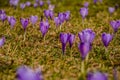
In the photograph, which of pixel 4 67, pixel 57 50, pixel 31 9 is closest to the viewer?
pixel 4 67

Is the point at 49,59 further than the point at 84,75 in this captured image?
Yes

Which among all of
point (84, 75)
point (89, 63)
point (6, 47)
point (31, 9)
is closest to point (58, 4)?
point (31, 9)

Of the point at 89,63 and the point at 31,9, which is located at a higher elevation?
the point at 31,9

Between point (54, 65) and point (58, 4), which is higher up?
point (58, 4)

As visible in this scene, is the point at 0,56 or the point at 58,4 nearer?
the point at 0,56

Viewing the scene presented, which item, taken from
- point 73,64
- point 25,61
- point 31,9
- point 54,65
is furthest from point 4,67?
point 31,9

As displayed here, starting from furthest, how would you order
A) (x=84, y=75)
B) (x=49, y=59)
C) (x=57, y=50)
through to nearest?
1. (x=57, y=50)
2. (x=49, y=59)
3. (x=84, y=75)

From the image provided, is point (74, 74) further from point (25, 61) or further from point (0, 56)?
point (0, 56)

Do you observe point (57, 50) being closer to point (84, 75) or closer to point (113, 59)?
point (113, 59)

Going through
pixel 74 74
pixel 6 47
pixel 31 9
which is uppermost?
pixel 31 9
